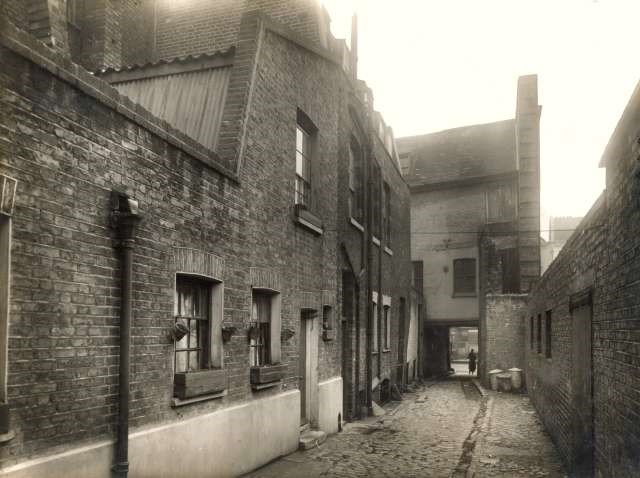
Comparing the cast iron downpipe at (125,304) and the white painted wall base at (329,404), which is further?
the white painted wall base at (329,404)

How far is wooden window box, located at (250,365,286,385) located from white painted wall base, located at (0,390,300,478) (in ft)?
0.93

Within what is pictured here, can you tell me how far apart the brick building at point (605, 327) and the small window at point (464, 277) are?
1772 cm

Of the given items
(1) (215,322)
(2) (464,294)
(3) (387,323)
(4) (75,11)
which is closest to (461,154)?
(2) (464,294)

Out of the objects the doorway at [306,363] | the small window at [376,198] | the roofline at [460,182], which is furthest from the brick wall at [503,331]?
the doorway at [306,363]

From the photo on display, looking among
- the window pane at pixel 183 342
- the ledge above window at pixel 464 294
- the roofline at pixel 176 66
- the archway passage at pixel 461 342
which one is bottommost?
the archway passage at pixel 461 342

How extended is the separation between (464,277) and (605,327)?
22.1 m

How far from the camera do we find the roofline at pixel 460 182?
91.2 ft

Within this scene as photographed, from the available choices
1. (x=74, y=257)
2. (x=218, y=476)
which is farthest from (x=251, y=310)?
(x=74, y=257)

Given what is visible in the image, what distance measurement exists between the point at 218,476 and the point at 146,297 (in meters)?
2.58

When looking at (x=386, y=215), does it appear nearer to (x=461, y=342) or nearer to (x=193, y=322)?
(x=193, y=322)

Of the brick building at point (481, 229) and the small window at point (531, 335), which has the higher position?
the brick building at point (481, 229)

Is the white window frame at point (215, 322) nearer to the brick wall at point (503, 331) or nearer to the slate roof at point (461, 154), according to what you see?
the brick wall at point (503, 331)

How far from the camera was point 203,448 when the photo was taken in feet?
23.1

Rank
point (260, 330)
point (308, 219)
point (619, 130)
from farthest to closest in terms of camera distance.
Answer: point (308, 219) < point (260, 330) < point (619, 130)
